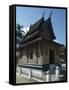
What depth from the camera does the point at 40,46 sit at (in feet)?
6.52

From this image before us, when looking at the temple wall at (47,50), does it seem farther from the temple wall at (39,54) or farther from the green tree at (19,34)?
the green tree at (19,34)

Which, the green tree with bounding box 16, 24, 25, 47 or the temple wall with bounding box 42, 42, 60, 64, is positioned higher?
the green tree with bounding box 16, 24, 25, 47

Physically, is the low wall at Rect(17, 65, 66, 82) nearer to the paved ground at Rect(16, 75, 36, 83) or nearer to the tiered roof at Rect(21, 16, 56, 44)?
the paved ground at Rect(16, 75, 36, 83)

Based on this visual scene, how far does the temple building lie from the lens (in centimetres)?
195

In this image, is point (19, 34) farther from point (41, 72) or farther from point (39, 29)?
point (41, 72)

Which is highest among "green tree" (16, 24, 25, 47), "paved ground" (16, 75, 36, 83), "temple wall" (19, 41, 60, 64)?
"green tree" (16, 24, 25, 47)

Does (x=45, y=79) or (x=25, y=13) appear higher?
(x=25, y=13)

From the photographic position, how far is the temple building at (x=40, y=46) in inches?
76.9

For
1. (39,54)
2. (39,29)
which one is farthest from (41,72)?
(39,29)

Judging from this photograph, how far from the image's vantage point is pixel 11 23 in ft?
6.25

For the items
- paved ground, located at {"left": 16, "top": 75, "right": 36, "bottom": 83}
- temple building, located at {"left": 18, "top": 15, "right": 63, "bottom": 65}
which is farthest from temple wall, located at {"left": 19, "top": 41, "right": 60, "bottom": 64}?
paved ground, located at {"left": 16, "top": 75, "right": 36, "bottom": 83}
